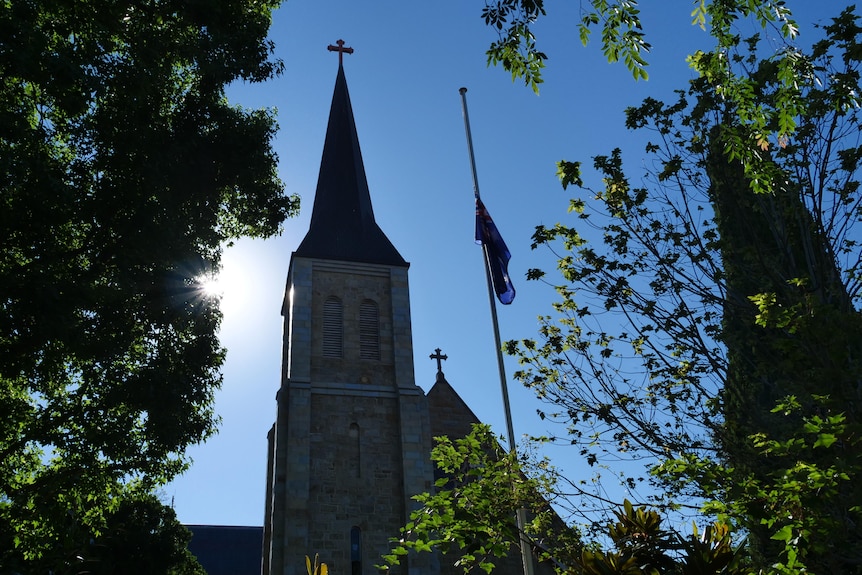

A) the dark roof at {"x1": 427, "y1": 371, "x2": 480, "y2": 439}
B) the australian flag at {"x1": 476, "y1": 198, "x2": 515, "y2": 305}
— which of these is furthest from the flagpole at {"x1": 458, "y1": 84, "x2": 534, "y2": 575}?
the dark roof at {"x1": 427, "y1": 371, "x2": 480, "y2": 439}

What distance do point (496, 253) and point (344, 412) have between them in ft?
30.8

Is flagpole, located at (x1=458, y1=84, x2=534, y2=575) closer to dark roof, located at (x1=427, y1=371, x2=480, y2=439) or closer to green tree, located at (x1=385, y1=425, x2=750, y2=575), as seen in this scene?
green tree, located at (x1=385, y1=425, x2=750, y2=575)

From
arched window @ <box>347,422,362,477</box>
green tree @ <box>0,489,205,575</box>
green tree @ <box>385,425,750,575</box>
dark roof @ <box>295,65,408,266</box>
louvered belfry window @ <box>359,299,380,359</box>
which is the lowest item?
green tree @ <box>385,425,750,575</box>

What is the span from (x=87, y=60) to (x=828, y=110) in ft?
32.7

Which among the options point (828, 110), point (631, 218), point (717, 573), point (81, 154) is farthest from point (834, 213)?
point (81, 154)

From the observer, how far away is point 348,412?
21.9 m

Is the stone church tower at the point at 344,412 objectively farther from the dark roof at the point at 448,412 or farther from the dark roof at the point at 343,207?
the dark roof at the point at 448,412

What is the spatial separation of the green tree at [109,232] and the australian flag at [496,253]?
4.40m

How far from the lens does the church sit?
19.8 m

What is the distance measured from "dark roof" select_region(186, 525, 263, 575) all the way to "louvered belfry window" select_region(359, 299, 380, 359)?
24.7 meters

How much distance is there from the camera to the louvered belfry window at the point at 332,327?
23.2m

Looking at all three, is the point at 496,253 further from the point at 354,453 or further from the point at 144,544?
the point at 144,544

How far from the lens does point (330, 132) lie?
1251 inches

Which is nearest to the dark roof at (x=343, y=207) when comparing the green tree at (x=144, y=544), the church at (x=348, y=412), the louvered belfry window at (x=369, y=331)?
the church at (x=348, y=412)
